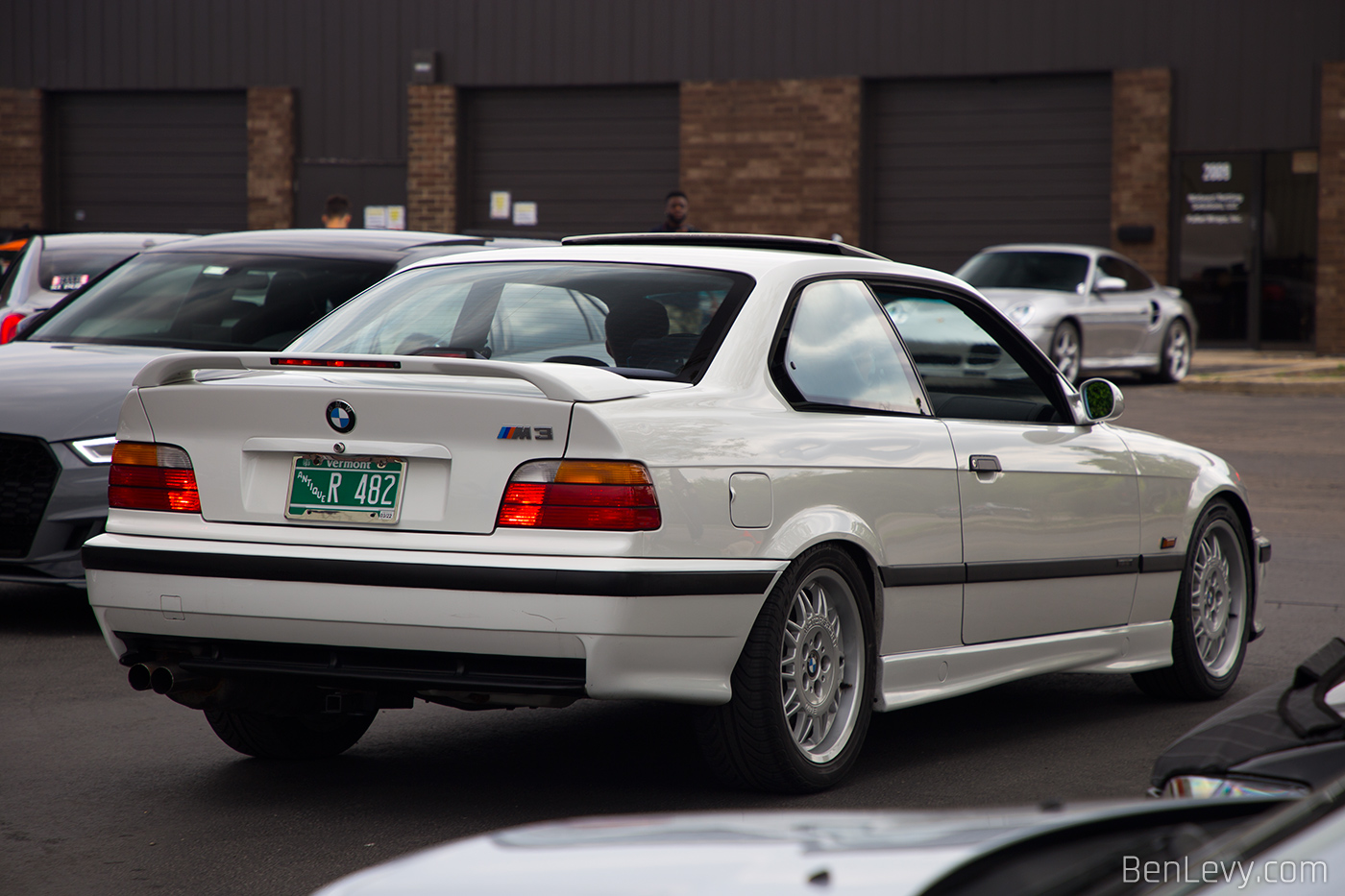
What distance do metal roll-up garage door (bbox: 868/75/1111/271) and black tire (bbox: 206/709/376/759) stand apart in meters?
21.4

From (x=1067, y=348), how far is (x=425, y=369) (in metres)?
15.2

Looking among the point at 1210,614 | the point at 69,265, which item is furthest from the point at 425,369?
the point at 69,265

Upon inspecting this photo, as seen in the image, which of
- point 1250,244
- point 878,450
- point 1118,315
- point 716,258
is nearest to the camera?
point 878,450

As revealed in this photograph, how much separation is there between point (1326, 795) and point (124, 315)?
698 centimetres

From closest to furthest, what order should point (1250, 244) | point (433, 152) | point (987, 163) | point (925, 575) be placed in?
point (925, 575) < point (1250, 244) < point (987, 163) < point (433, 152)

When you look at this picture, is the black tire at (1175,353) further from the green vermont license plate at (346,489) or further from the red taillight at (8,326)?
the green vermont license plate at (346,489)

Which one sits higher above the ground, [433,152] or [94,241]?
[433,152]

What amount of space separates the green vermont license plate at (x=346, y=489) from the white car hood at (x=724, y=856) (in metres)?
2.11

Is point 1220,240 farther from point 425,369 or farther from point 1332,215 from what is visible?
point 425,369

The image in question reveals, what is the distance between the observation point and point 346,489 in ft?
13.9

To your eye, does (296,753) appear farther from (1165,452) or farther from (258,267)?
(258,267)

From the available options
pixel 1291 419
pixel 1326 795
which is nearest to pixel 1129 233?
pixel 1291 419

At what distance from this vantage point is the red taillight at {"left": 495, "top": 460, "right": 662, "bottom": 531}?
408 centimetres

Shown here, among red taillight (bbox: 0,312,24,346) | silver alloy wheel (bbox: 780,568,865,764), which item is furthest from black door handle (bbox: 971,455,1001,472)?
red taillight (bbox: 0,312,24,346)
